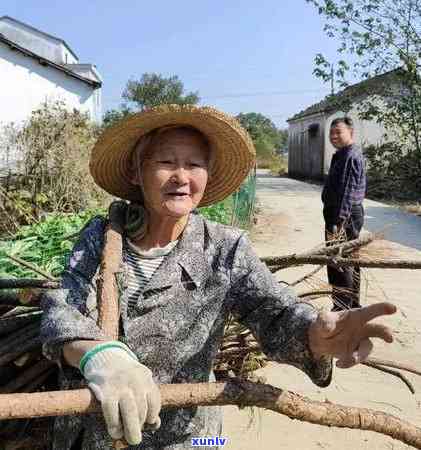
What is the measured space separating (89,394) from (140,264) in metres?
0.55

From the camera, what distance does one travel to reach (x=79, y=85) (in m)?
20.2

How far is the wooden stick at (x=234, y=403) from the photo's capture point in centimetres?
95

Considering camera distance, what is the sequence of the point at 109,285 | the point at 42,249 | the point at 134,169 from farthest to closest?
the point at 42,249
the point at 134,169
the point at 109,285

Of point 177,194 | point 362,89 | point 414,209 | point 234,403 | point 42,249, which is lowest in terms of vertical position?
point 414,209

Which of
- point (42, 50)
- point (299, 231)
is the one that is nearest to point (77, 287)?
point (299, 231)

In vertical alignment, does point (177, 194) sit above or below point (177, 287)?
above

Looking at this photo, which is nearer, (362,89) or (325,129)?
(362,89)

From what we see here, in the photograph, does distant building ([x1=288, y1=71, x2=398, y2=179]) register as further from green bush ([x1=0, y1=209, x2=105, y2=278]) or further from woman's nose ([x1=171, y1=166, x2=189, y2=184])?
→ woman's nose ([x1=171, y1=166, x2=189, y2=184])

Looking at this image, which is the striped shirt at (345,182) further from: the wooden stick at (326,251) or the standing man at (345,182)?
the wooden stick at (326,251)

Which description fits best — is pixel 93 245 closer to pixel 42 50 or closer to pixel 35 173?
pixel 35 173

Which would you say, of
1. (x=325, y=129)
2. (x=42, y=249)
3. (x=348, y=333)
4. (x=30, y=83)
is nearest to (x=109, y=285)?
(x=348, y=333)

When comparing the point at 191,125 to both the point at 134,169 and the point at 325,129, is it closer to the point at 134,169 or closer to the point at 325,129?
the point at 134,169

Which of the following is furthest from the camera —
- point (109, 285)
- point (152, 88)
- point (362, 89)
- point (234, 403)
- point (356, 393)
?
point (152, 88)

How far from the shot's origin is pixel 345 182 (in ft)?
15.5
